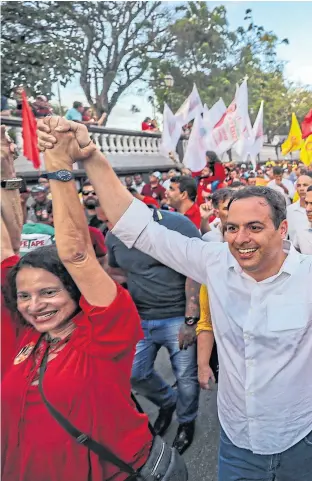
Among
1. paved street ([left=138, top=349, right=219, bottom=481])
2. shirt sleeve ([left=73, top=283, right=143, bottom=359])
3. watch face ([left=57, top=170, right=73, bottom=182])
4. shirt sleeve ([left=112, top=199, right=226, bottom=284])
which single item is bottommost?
paved street ([left=138, top=349, right=219, bottom=481])

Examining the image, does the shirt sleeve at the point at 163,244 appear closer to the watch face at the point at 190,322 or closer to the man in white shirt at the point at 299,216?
the watch face at the point at 190,322

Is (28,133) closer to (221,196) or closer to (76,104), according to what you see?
(221,196)

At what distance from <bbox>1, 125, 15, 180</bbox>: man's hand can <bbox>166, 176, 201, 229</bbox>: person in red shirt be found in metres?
2.03

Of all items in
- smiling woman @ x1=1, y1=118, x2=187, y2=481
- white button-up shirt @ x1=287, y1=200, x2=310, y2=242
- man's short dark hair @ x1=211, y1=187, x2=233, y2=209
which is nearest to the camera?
smiling woman @ x1=1, y1=118, x2=187, y2=481

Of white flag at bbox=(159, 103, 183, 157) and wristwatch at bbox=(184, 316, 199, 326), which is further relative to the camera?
white flag at bbox=(159, 103, 183, 157)

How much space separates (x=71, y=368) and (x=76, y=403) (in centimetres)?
11

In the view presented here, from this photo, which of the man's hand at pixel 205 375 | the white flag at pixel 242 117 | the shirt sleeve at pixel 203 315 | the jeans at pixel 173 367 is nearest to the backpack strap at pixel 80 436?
the man's hand at pixel 205 375

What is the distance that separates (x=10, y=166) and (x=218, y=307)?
3.38ft

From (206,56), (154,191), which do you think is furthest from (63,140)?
(206,56)

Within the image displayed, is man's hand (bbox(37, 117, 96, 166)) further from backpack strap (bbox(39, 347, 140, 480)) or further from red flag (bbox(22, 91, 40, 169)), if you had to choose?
red flag (bbox(22, 91, 40, 169))

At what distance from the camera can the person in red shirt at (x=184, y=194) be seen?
12.9ft

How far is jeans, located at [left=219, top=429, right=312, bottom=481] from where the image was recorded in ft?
5.88

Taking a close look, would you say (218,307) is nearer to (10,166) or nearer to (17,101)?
(10,166)

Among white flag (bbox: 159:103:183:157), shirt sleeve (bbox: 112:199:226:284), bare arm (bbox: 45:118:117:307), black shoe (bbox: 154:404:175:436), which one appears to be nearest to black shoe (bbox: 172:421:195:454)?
black shoe (bbox: 154:404:175:436)
